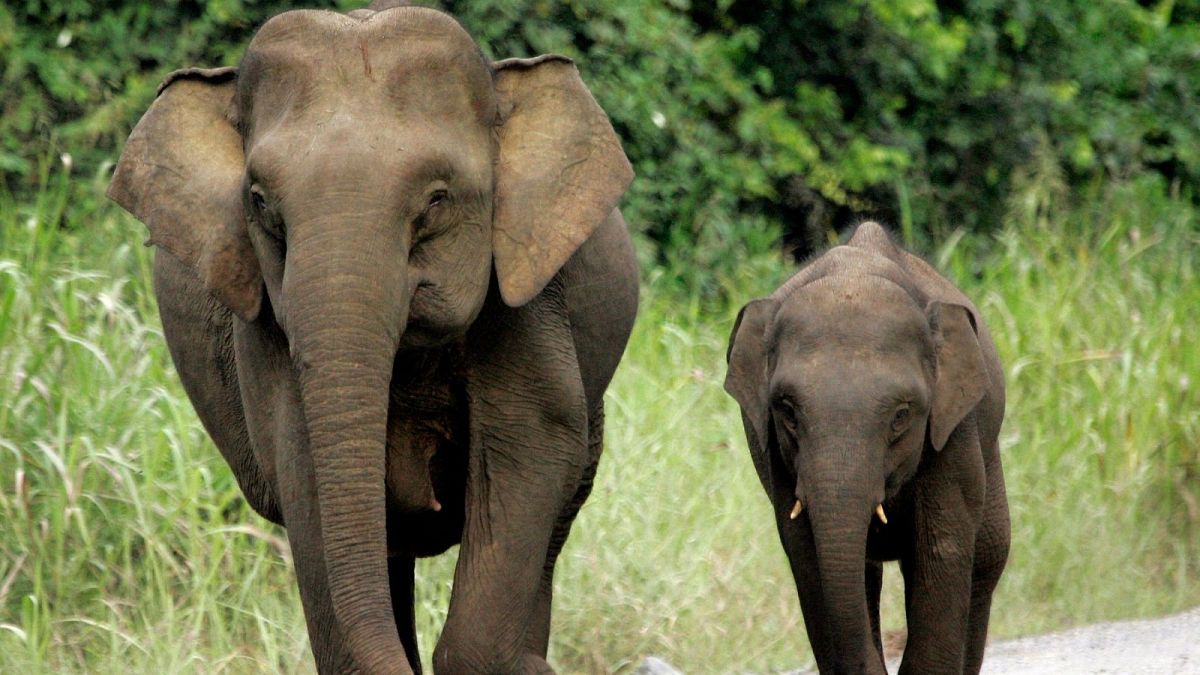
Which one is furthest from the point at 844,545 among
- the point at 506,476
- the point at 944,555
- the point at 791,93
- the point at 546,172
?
the point at 791,93

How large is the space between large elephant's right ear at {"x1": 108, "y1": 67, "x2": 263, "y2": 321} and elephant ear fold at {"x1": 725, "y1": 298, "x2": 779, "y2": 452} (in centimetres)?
197

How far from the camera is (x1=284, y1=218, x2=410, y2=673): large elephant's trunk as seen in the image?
15.0 ft

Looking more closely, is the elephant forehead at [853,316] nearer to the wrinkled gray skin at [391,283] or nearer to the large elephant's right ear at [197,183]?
the wrinkled gray skin at [391,283]

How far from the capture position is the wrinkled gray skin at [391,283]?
4637mm

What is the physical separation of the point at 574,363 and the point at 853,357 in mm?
978

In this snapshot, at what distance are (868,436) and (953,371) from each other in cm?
54

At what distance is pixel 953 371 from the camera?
6293mm

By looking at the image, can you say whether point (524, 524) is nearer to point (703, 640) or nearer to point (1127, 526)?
point (703, 640)

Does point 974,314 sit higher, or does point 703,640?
point 974,314

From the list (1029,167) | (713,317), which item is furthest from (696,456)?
(1029,167)

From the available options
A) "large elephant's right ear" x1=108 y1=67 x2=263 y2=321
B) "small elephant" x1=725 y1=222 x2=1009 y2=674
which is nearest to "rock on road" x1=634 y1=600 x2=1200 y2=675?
"small elephant" x1=725 y1=222 x2=1009 y2=674

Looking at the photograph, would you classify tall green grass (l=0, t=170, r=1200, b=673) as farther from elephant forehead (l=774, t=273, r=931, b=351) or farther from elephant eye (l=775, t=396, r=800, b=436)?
elephant forehead (l=774, t=273, r=931, b=351)

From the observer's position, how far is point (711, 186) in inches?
522

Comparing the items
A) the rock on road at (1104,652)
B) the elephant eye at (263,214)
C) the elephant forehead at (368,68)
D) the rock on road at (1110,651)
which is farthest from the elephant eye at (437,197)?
the rock on road at (1110,651)
